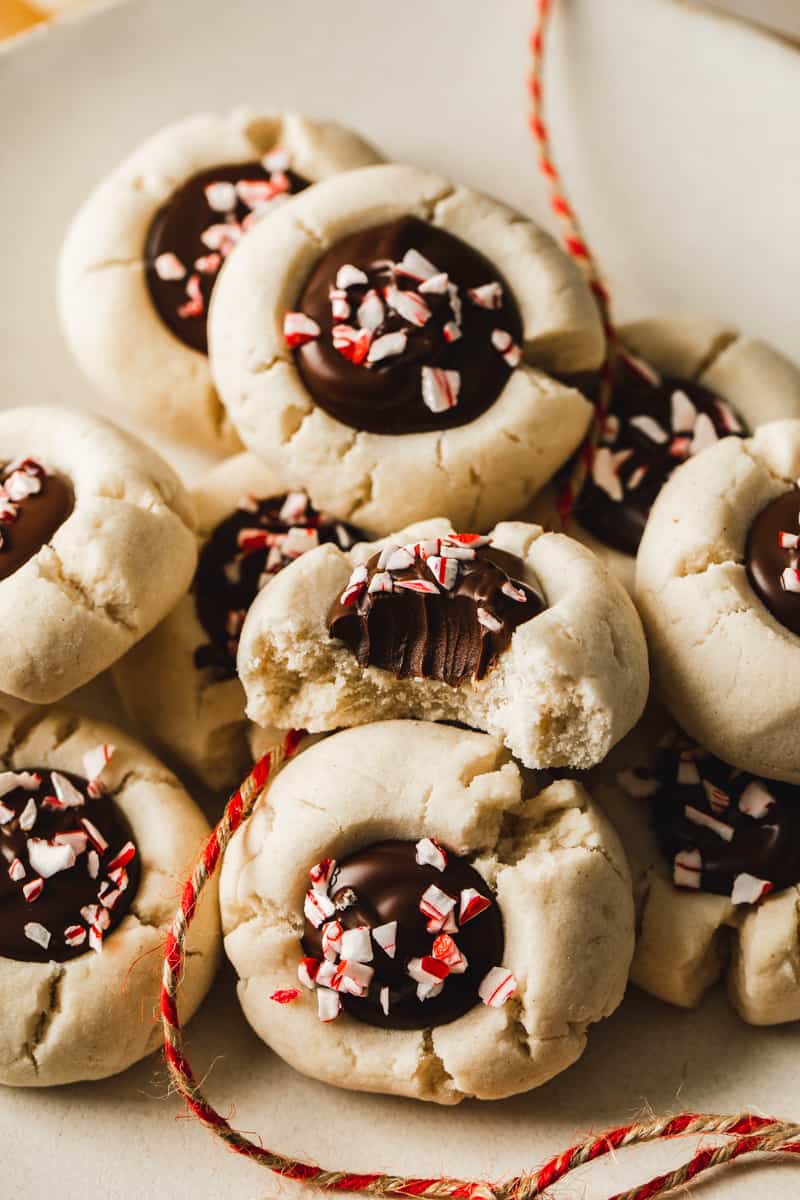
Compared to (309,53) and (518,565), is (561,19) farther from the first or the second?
(518,565)

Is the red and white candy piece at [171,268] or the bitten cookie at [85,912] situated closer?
the bitten cookie at [85,912]

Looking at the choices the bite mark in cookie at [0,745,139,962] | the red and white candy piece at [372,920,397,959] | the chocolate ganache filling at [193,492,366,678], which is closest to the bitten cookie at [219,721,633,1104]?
the red and white candy piece at [372,920,397,959]

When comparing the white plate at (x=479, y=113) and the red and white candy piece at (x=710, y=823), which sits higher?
the white plate at (x=479, y=113)

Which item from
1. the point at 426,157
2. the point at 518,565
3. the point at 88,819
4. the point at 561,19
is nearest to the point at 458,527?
the point at 518,565

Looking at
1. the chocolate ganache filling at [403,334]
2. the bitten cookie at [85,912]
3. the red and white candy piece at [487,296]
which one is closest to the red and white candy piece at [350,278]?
the chocolate ganache filling at [403,334]

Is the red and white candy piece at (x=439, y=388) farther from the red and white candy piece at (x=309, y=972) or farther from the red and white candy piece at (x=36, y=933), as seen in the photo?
the red and white candy piece at (x=36, y=933)

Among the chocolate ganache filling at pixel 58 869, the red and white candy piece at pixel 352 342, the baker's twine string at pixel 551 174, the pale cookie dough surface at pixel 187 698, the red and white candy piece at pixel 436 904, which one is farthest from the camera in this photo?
the baker's twine string at pixel 551 174

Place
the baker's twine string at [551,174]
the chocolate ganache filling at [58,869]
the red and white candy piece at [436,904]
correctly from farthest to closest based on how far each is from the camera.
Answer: the baker's twine string at [551,174] < the chocolate ganache filling at [58,869] < the red and white candy piece at [436,904]
